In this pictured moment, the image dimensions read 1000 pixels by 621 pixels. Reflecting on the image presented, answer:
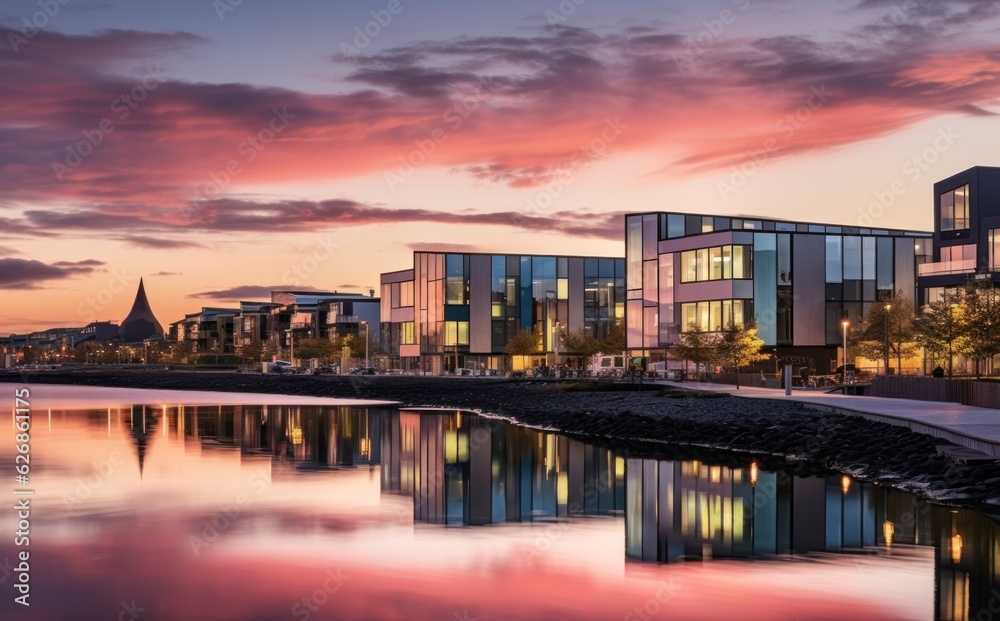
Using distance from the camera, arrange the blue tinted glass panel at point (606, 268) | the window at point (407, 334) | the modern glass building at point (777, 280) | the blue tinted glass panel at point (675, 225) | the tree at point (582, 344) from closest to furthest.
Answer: the modern glass building at point (777, 280), the blue tinted glass panel at point (675, 225), the tree at point (582, 344), the blue tinted glass panel at point (606, 268), the window at point (407, 334)

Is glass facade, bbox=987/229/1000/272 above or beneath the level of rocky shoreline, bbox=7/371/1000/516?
above

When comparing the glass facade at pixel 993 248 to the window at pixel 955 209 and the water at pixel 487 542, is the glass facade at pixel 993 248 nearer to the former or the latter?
the window at pixel 955 209

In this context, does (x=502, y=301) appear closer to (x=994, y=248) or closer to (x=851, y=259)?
(x=851, y=259)

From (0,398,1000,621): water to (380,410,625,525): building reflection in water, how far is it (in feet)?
0.57

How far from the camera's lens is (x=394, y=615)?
19906mm

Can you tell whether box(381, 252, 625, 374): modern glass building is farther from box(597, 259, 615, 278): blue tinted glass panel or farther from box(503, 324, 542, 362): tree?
box(503, 324, 542, 362): tree

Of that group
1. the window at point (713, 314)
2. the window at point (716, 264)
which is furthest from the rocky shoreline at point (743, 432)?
the window at point (716, 264)

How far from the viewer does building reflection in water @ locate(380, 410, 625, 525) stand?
3369cm

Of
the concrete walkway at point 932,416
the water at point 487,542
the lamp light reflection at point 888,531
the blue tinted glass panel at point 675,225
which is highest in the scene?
the blue tinted glass panel at point 675,225

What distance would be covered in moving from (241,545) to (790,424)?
1114 inches

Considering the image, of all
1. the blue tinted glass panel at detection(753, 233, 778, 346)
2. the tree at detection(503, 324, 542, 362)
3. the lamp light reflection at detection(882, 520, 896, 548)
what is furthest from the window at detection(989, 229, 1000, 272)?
the lamp light reflection at detection(882, 520, 896, 548)

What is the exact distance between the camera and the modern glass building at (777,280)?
9925 centimetres

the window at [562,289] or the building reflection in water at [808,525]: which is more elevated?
the window at [562,289]

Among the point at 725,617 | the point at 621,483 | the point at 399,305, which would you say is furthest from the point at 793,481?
the point at 399,305
